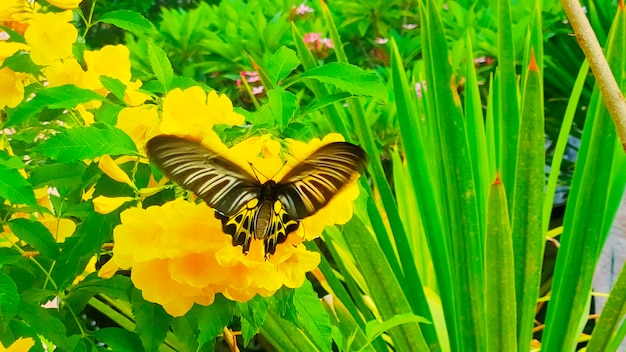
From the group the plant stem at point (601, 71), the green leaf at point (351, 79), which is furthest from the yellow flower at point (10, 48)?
the plant stem at point (601, 71)

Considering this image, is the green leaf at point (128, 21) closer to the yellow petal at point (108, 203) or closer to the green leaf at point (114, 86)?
the green leaf at point (114, 86)

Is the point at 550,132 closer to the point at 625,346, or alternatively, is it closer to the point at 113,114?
the point at 625,346

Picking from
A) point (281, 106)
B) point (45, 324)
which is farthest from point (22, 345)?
point (281, 106)

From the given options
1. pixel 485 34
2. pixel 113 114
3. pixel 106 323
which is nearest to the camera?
pixel 113 114

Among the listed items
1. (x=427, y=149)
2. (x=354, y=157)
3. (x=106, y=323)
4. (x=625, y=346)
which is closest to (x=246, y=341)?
(x=354, y=157)

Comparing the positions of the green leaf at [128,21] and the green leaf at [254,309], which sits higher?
the green leaf at [128,21]

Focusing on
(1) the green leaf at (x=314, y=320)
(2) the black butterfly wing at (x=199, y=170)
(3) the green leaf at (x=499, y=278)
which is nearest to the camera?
(2) the black butterfly wing at (x=199, y=170)
